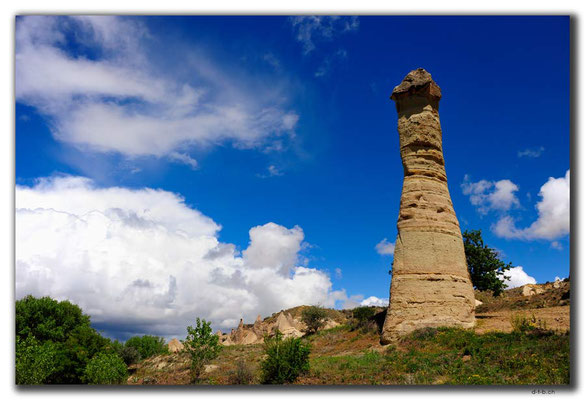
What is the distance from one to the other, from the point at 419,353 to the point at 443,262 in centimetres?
458

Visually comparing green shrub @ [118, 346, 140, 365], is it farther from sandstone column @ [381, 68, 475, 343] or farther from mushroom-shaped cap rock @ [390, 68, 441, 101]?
mushroom-shaped cap rock @ [390, 68, 441, 101]

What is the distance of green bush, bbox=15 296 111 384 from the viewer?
21391mm

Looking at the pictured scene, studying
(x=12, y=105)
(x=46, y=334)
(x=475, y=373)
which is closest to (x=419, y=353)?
(x=475, y=373)

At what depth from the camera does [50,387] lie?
30.3 feet

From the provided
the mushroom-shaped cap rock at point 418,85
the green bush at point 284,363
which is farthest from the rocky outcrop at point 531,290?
the green bush at point 284,363

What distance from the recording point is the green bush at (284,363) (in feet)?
39.1

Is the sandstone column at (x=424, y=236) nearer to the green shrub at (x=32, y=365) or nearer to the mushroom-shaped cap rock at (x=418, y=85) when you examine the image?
the mushroom-shaped cap rock at (x=418, y=85)

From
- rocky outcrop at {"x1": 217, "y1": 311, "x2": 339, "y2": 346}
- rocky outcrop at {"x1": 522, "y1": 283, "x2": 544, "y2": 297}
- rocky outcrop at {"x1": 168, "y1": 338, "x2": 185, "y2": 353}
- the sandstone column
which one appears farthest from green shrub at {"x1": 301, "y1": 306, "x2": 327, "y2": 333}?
rocky outcrop at {"x1": 522, "y1": 283, "x2": 544, "y2": 297}

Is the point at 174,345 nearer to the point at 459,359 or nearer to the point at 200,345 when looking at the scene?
the point at 200,345

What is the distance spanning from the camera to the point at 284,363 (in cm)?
1195

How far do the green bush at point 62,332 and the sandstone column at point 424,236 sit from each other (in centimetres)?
1749

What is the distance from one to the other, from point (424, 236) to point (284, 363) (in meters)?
8.55

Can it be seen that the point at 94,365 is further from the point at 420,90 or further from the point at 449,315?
the point at 420,90

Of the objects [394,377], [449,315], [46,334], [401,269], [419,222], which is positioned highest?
[419,222]
